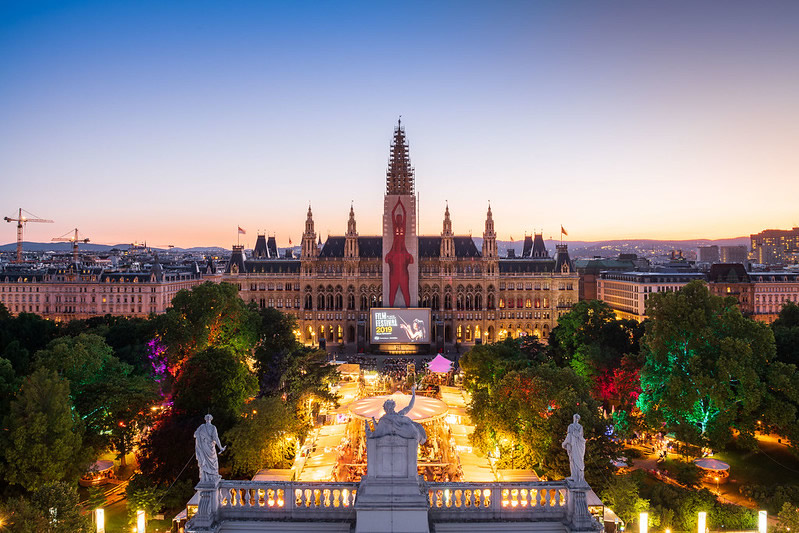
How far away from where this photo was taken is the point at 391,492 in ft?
50.7

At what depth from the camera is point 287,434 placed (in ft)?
107

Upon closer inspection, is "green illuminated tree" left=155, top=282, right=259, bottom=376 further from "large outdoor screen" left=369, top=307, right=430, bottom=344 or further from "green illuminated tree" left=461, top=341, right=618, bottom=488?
"large outdoor screen" left=369, top=307, right=430, bottom=344

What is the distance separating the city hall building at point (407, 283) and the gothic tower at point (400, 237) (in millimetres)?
166

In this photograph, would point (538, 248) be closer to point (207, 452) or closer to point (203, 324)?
point (203, 324)

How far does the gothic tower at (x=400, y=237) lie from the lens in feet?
307

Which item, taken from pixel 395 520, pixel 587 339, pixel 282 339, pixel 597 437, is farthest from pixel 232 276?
pixel 395 520

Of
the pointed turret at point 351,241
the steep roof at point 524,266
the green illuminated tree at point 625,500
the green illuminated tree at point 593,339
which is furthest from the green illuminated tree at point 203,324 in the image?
the steep roof at point 524,266

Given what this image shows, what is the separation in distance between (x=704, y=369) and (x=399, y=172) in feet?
217

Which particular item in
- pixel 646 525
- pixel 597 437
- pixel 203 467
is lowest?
pixel 646 525

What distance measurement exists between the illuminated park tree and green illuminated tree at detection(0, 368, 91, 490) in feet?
111

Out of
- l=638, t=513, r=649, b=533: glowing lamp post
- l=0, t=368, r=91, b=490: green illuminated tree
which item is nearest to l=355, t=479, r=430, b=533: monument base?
l=638, t=513, r=649, b=533: glowing lamp post

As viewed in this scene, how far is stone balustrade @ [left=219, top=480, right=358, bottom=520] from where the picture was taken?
1664 cm

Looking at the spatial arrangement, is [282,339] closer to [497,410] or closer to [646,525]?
[497,410]

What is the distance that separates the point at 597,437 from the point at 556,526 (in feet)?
39.3
